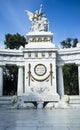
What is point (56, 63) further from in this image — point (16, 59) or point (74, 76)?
point (74, 76)

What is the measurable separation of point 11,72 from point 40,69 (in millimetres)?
21039

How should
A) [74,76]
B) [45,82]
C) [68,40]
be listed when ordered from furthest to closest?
[68,40] < [74,76] < [45,82]

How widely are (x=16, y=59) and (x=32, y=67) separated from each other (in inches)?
211

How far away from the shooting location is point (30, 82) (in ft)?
137

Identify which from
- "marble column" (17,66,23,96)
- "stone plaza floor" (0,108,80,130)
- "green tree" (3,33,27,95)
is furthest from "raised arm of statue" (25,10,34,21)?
"stone plaza floor" (0,108,80,130)

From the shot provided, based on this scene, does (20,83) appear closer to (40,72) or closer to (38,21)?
(40,72)

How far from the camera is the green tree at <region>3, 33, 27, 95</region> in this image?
62406mm

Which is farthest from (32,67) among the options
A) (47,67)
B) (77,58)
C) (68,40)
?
(68,40)

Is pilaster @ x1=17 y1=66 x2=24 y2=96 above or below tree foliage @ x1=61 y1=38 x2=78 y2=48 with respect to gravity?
below

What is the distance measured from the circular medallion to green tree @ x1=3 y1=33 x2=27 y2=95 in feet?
64.7

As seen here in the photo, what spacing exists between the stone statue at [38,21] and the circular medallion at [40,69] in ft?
26.0

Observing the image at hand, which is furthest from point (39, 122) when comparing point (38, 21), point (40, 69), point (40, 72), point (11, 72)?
point (11, 72)

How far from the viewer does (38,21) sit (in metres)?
47.1

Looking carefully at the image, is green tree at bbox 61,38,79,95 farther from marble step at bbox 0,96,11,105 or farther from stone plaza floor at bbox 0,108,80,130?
stone plaza floor at bbox 0,108,80,130
